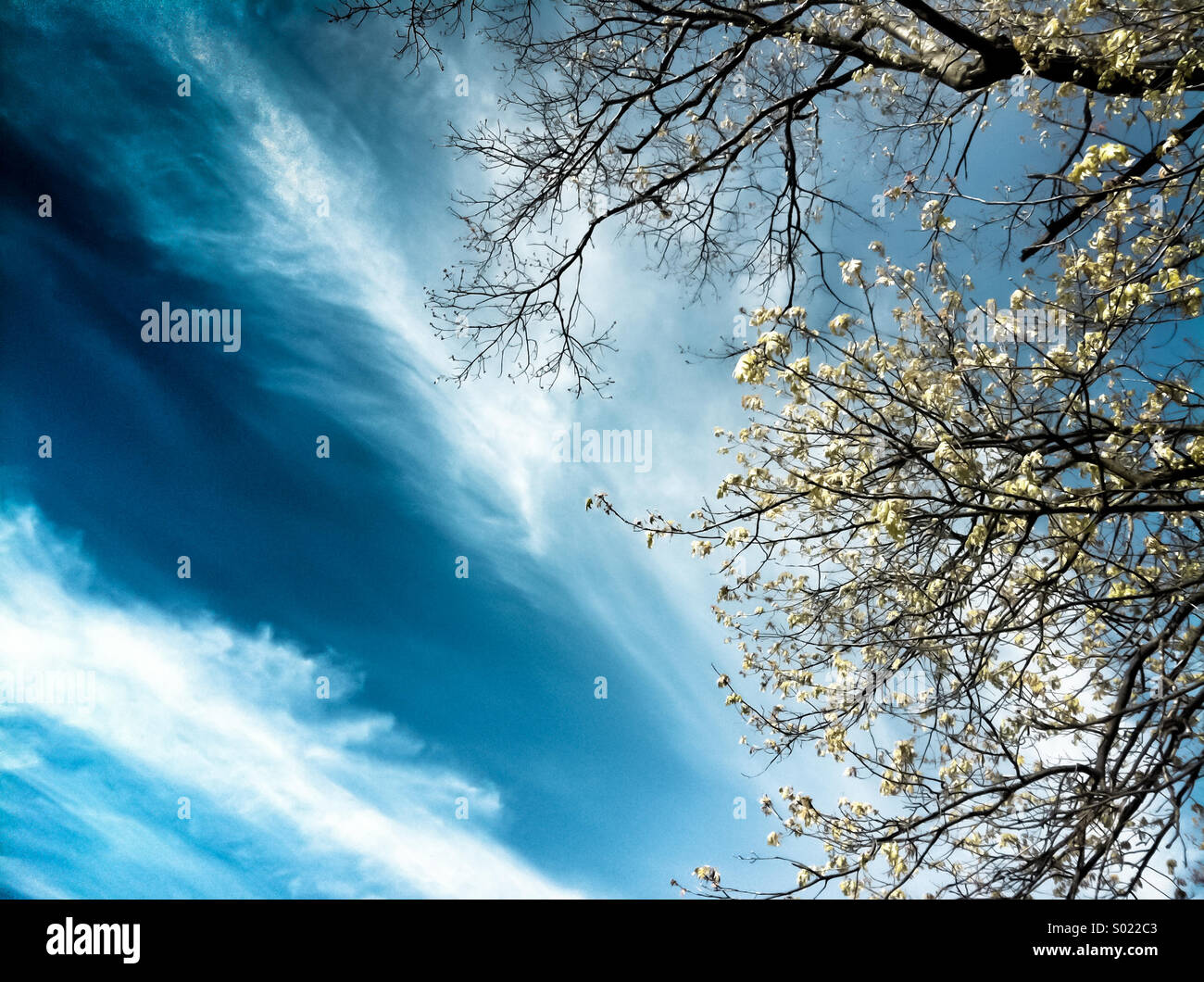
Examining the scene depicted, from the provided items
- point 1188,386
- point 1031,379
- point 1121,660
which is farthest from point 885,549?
point 1188,386

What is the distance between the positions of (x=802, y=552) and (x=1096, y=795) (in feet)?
7.64

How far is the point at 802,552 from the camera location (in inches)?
219

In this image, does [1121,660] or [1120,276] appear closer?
[1120,276]

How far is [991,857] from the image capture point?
4.43m

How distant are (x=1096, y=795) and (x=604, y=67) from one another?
6.71 m

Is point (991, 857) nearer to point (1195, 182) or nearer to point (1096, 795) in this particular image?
point (1096, 795)
